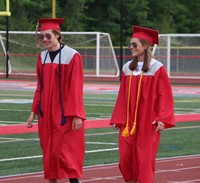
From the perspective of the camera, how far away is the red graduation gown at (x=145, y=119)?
9.75 metres

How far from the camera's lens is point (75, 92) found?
381 inches

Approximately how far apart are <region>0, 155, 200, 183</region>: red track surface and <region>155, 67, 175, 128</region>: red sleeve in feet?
9.11

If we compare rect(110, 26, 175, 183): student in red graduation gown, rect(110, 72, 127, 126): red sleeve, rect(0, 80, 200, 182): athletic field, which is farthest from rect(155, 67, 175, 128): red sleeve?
rect(0, 80, 200, 182): athletic field

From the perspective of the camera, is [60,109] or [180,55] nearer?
[60,109]

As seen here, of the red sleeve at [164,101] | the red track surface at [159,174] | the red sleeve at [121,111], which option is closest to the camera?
the red sleeve at [164,101]

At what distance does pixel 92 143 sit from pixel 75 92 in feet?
23.7

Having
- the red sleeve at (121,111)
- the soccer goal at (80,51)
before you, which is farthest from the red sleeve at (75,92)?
the soccer goal at (80,51)

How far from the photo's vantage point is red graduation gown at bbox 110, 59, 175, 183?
32.0 feet

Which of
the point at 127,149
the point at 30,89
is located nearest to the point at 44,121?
the point at 127,149

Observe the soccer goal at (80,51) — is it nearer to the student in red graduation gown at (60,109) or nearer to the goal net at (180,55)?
the goal net at (180,55)

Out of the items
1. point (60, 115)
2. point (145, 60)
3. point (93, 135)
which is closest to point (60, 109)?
point (60, 115)

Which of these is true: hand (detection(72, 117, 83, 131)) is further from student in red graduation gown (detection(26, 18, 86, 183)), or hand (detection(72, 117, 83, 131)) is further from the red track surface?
the red track surface

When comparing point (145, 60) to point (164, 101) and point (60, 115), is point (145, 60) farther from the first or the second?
point (60, 115)

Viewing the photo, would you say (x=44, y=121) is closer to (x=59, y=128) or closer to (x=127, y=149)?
(x=59, y=128)
